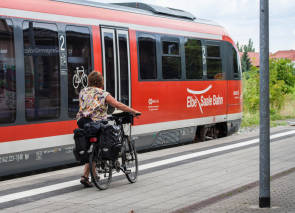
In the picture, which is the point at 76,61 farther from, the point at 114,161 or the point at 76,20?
the point at 114,161

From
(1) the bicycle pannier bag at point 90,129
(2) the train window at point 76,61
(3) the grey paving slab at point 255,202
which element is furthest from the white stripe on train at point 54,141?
(3) the grey paving slab at point 255,202

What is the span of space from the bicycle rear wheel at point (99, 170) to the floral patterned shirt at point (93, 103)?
524 mm

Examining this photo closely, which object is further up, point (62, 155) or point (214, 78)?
point (214, 78)

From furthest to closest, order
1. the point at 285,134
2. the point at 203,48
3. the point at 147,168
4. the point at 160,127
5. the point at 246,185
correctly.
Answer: the point at 285,134
the point at 203,48
the point at 160,127
the point at 147,168
the point at 246,185

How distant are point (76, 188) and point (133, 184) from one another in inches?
34.1

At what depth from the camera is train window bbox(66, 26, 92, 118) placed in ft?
34.6

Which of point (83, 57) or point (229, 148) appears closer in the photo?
point (83, 57)

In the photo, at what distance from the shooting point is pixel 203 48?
15.6m

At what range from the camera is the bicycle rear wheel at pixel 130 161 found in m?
8.70

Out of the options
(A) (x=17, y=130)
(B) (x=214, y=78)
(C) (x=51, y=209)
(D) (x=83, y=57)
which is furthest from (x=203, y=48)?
(C) (x=51, y=209)

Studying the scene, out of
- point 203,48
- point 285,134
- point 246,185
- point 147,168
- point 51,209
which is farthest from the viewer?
point 285,134

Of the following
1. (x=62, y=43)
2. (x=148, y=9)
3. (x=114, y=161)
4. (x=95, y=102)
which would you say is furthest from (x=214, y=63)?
(x=95, y=102)

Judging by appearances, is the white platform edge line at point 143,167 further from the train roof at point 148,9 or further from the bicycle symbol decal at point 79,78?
the train roof at point 148,9

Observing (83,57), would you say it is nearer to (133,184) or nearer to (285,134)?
(133,184)
